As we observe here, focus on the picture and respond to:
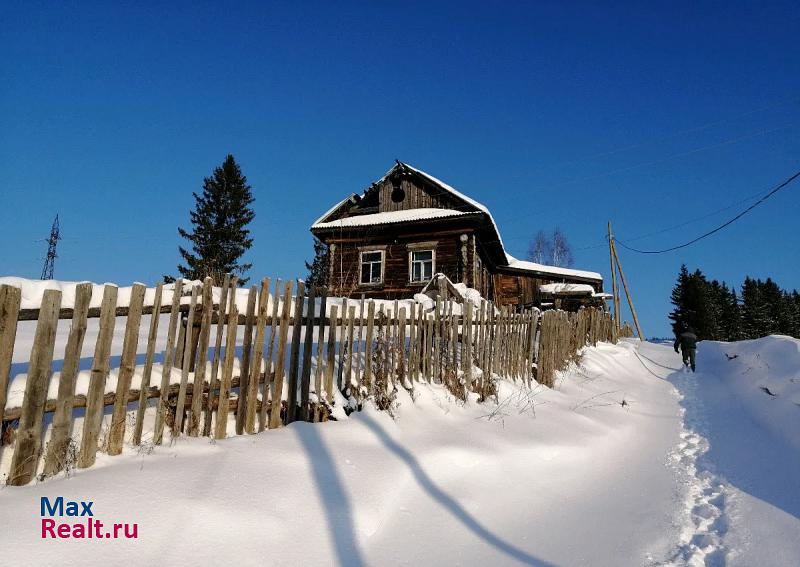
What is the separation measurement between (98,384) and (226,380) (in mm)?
931

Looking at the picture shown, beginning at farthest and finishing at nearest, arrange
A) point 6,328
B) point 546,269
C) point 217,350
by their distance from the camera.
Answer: point 546,269, point 217,350, point 6,328

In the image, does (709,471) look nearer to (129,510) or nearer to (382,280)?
(129,510)

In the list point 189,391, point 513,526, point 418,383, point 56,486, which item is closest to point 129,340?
point 189,391

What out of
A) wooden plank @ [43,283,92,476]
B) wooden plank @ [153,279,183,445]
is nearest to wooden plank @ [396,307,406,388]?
wooden plank @ [153,279,183,445]

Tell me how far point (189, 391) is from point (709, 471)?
16.8 ft

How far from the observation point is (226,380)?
3.62m

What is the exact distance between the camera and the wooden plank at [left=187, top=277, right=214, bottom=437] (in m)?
3.43

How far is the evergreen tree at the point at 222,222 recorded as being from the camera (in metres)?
30.8

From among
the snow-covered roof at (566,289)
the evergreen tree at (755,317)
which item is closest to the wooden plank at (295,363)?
the snow-covered roof at (566,289)

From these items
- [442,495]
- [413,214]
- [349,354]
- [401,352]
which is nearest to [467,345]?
[401,352]

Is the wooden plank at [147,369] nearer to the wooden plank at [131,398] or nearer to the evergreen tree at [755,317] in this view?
the wooden plank at [131,398]

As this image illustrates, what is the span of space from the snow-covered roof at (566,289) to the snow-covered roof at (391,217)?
962 cm

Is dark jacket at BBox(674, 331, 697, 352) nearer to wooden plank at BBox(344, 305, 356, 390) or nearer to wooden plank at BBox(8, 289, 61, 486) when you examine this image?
wooden plank at BBox(344, 305, 356, 390)

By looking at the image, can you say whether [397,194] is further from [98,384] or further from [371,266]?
[98,384]
